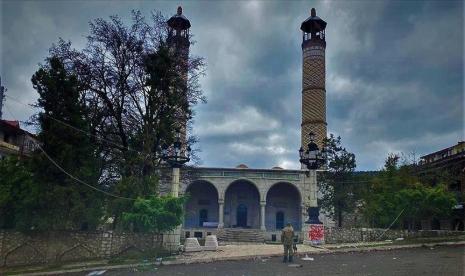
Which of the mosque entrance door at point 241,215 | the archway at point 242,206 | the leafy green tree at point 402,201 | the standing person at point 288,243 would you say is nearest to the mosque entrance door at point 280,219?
the archway at point 242,206

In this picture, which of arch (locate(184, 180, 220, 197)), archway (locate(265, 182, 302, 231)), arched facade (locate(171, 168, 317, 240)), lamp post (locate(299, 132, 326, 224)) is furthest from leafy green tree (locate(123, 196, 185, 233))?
archway (locate(265, 182, 302, 231))

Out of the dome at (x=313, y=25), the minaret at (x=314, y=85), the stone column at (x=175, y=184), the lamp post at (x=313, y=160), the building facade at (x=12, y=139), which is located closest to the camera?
the stone column at (x=175, y=184)

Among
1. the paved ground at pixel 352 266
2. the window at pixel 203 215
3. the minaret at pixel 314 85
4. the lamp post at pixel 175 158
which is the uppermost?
the minaret at pixel 314 85

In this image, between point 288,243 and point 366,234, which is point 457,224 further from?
point 288,243

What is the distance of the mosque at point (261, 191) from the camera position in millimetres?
35969

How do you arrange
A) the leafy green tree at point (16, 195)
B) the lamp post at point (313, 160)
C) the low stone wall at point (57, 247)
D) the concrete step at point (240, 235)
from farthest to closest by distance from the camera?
the concrete step at point (240, 235)
the lamp post at point (313, 160)
the low stone wall at point (57, 247)
the leafy green tree at point (16, 195)

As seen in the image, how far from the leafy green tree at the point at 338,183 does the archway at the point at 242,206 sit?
10545 mm

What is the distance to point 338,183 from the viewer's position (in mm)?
28859

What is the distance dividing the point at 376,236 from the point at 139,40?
14.3 metres

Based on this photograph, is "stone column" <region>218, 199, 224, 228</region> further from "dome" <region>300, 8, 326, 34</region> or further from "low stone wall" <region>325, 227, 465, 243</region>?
"dome" <region>300, 8, 326, 34</region>

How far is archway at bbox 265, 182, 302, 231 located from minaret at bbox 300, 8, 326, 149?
5236mm

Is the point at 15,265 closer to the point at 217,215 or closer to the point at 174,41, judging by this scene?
the point at 174,41

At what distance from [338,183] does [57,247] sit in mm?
18656

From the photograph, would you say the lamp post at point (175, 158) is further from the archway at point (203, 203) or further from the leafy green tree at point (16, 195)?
the archway at point (203, 203)
